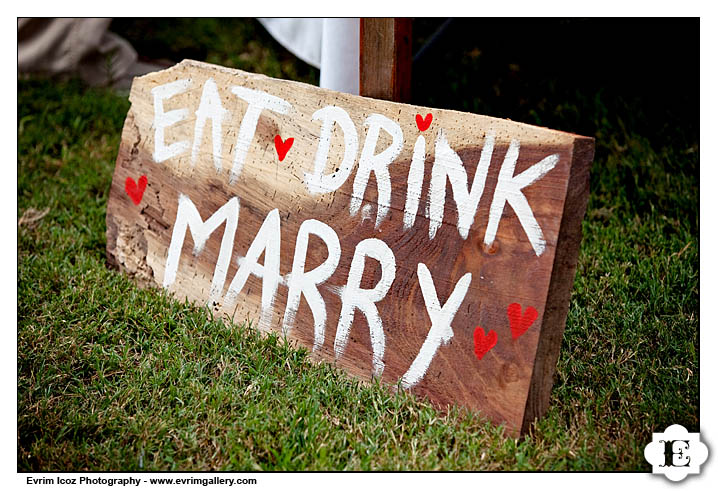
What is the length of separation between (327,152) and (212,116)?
0.49 metres

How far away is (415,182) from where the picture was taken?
1962mm

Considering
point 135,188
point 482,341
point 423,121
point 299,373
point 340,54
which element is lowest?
point 299,373

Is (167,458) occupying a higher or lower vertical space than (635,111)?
lower

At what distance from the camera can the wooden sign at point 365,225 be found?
178 centimetres

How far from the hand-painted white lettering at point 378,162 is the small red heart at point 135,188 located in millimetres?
887

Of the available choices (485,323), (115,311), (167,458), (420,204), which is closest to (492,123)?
(420,204)

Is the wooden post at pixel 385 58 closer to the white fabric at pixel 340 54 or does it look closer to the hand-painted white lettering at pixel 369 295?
the white fabric at pixel 340 54

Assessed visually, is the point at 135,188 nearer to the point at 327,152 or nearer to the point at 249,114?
the point at 249,114

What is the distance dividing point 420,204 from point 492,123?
284mm

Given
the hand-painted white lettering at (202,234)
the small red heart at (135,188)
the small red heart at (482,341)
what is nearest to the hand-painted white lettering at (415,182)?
the small red heart at (482,341)

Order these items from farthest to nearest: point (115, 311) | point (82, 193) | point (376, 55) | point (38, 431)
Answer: point (82, 193)
point (115, 311)
point (376, 55)
point (38, 431)

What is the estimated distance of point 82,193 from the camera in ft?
10.6

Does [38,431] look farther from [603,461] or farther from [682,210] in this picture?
[682,210]

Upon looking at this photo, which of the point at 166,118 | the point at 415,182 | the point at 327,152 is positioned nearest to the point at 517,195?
the point at 415,182
